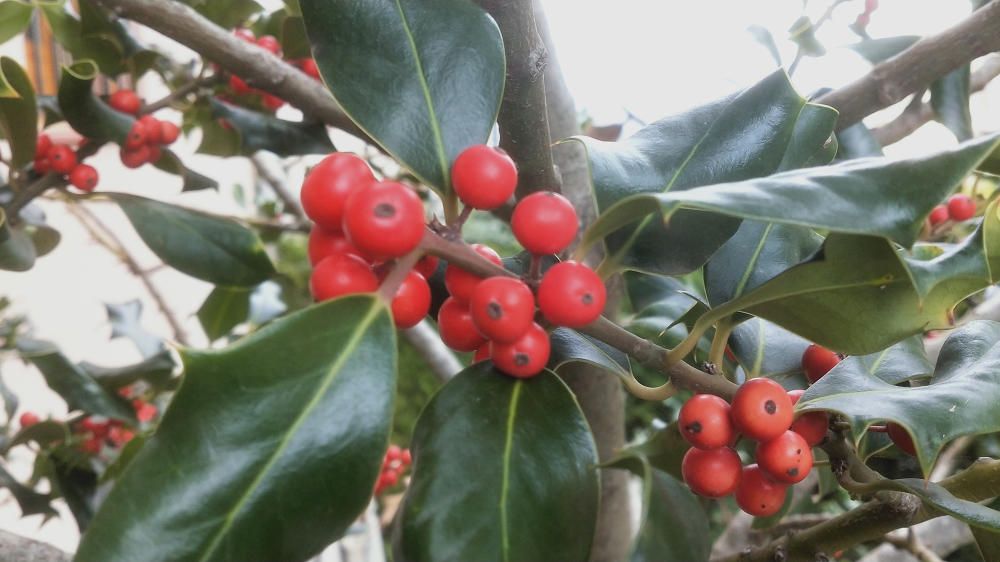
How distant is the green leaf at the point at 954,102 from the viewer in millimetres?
953

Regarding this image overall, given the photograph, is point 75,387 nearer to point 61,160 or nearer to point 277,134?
point 61,160

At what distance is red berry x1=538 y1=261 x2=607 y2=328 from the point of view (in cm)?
40

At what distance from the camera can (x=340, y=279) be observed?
16.0 inches

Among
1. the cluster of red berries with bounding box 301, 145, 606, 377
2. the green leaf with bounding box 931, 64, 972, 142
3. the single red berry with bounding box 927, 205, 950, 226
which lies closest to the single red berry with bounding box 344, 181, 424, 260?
the cluster of red berries with bounding box 301, 145, 606, 377

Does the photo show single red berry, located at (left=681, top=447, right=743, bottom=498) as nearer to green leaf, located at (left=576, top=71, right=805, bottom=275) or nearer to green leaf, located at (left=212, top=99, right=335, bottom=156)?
green leaf, located at (left=576, top=71, right=805, bottom=275)

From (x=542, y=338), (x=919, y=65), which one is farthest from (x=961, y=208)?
(x=542, y=338)

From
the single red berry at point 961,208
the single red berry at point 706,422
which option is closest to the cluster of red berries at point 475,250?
the single red berry at point 706,422

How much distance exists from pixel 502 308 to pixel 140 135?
761 millimetres

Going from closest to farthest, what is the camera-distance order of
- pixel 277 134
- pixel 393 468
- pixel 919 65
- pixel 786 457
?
pixel 786 457
pixel 919 65
pixel 277 134
pixel 393 468

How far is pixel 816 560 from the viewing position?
585 mm

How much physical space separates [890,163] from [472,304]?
8.6 inches

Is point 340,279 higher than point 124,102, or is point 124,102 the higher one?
point 340,279

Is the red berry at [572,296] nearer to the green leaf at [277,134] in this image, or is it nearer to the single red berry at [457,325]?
the single red berry at [457,325]

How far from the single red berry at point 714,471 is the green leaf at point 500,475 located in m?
0.09
